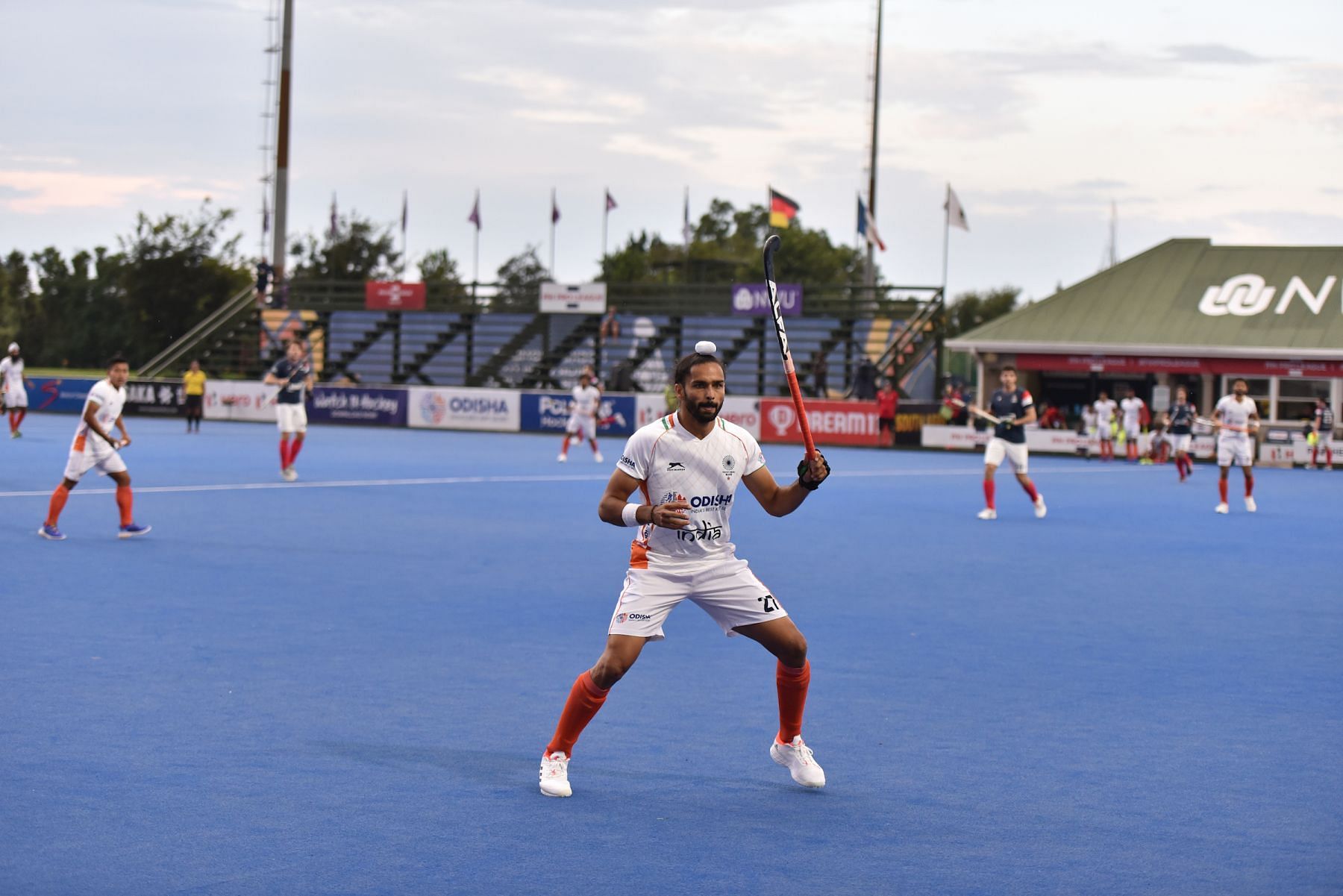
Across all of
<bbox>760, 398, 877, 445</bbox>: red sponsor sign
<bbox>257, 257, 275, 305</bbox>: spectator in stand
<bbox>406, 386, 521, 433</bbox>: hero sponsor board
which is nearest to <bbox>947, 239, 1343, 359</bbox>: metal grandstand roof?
<bbox>760, 398, 877, 445</bbox>: red sponsor sign

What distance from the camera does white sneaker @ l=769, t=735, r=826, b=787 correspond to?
6.56 m

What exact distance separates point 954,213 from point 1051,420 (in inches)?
293

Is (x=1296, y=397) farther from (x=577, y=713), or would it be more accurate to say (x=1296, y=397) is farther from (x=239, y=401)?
(x=577, y=713)

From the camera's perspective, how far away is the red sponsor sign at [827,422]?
38.5m

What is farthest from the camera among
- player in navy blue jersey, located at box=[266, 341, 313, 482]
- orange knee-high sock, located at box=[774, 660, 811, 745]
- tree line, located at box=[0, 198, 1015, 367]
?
tree line, located at box=[0, 198, 1015, 367]

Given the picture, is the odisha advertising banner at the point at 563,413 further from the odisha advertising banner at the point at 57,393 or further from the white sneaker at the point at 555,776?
the white sneaker at the point at 555,776

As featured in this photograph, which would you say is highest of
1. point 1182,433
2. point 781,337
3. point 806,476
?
point 781,337

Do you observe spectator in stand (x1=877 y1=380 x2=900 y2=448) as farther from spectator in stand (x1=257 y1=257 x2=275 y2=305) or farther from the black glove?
the black glove

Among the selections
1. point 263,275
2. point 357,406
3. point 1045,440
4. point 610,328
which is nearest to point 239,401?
point 357,406

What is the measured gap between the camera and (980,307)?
97500 mm

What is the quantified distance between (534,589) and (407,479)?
12275mm

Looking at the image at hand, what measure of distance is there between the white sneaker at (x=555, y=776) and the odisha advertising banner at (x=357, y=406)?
125ft

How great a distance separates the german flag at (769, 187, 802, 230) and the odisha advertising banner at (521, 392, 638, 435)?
7722 millimetres

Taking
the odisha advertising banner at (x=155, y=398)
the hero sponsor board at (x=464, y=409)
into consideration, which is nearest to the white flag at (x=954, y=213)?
the hero sponsor board at (x=464, y=409)
